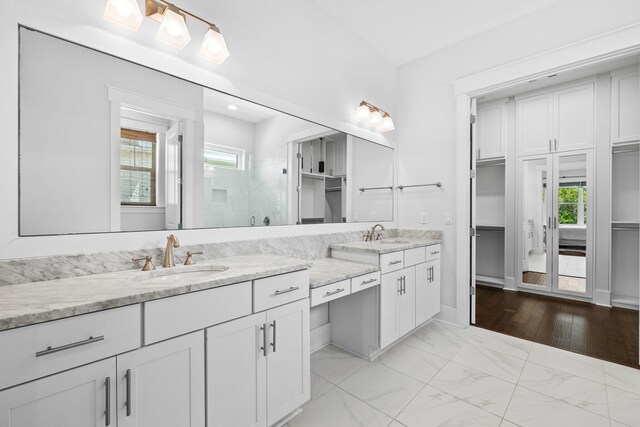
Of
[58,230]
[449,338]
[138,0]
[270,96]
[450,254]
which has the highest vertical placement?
[138,0]

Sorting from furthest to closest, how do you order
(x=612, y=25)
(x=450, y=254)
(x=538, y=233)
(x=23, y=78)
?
(x=538, y=233)
(x=450, y=254)
(x=612, y=25)
(x=23, y=78)

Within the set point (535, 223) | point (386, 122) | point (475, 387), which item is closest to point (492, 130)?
point (535, 223)

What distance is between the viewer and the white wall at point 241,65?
1188 mm

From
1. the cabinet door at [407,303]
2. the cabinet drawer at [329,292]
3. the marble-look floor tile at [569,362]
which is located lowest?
the marble-look floor tile at [569,362]

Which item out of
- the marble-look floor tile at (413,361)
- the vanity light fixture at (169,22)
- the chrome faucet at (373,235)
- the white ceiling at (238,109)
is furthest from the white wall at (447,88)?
the vanity light fixture at (169,22)

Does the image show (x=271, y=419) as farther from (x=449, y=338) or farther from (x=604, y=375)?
(x=604, y=375)

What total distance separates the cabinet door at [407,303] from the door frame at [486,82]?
0.67 meters

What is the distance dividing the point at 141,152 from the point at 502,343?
3.14m

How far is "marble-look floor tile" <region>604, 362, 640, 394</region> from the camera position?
6.34ft

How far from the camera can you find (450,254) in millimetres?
3031

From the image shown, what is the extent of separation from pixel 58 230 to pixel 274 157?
129 centimetres

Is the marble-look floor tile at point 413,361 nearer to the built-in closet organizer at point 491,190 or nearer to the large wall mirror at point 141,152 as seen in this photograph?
the large wall mirror at point 141,152

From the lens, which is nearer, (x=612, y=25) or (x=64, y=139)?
(x=64, y=139)

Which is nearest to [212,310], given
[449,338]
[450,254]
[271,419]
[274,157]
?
[271,419]
